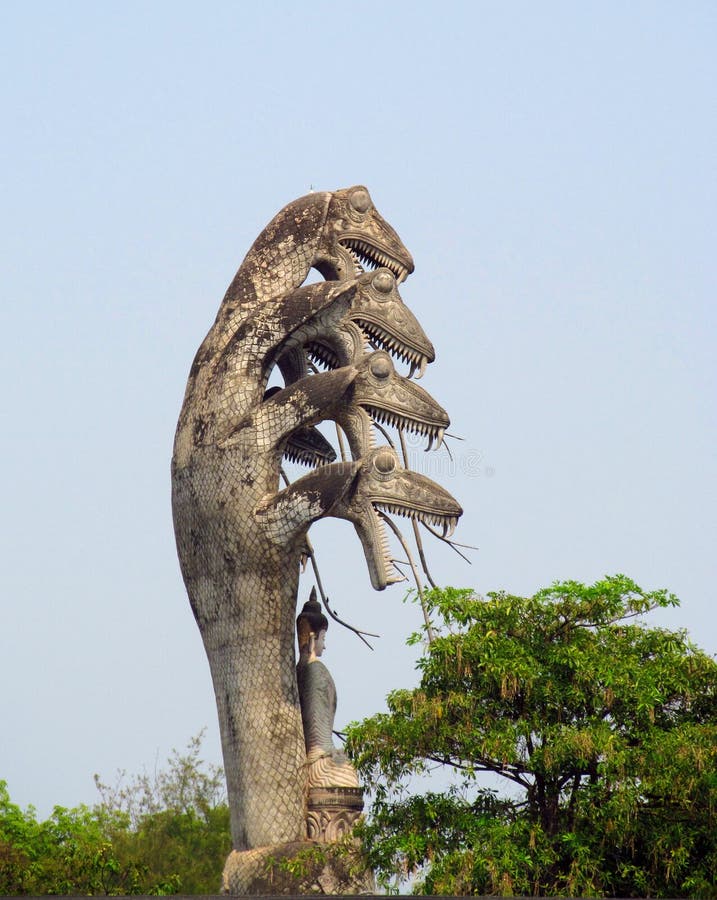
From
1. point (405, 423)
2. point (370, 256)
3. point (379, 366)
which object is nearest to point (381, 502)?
point (405, 423)

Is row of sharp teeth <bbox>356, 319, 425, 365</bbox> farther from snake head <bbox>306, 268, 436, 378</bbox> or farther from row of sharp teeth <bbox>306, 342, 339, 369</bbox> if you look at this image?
row of sharp teeth <bbox>306, 342, 339, 369</bbox>

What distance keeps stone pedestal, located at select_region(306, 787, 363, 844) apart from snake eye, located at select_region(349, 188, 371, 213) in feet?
19.0

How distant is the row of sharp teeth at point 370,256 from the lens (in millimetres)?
16594

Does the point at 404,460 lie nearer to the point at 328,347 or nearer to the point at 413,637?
the point at 328,347

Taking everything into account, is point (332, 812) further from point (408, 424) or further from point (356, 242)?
point (356, 242)

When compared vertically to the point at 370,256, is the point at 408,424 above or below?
below

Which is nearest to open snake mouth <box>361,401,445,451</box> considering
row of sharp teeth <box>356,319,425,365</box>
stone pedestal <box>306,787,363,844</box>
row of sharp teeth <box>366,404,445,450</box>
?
row of sharp teeth <box>366,404,445,450</box>

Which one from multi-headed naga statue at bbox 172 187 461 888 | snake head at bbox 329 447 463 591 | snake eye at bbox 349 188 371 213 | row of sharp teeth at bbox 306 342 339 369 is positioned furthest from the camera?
snake eye at bbox 349 188 371 213

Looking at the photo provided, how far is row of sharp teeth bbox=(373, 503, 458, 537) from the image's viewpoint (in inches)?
612

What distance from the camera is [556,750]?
41.8 feet

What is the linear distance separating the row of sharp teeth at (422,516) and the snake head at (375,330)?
1500mm

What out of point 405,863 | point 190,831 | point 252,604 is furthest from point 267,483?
point 190,831

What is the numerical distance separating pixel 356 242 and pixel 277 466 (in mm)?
2636

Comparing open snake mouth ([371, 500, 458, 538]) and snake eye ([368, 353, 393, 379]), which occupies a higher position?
snake eye ([368, 353, 393, 379])
